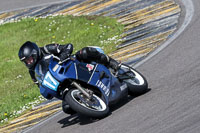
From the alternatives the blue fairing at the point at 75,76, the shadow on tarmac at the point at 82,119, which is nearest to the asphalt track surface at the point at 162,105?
the shadow on tarmac at the point at 82,119

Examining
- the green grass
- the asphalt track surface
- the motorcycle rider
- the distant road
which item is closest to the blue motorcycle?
the motorcycle rider

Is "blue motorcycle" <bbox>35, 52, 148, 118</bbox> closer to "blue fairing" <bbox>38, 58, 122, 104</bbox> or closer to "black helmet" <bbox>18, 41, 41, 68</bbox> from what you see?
"blue fairing" <bbox>38, 58, 122, 104</bbox>

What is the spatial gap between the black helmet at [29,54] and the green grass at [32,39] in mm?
2577

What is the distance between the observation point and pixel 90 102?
25.2 ft

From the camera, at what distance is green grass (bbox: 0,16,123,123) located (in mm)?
11094

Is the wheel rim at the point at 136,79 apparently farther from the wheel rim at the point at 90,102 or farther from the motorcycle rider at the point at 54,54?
the wheel rim at the point at 90,102

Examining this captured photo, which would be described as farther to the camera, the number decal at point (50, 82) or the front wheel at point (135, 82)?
the front wheel at point (135, 82)

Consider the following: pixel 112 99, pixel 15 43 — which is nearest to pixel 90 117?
pixel 112 99

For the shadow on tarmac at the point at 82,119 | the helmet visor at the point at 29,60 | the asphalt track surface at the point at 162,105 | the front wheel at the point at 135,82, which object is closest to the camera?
the asphalt track surface at the point at 162,105

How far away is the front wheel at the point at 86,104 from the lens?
24.1ft

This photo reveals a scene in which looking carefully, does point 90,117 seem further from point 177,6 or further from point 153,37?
point 177,6

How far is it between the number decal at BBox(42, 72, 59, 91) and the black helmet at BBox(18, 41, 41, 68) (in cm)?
37

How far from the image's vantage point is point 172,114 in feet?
22.9

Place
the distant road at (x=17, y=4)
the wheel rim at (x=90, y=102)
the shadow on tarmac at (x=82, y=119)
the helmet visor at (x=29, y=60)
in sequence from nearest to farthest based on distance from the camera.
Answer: the wheel rim at (x=90, y=102) → the helmet visor at (x=29, y=60) → the shadow on tarmac at (x=82, y=119) → the distant road at (x=17, y=4)
